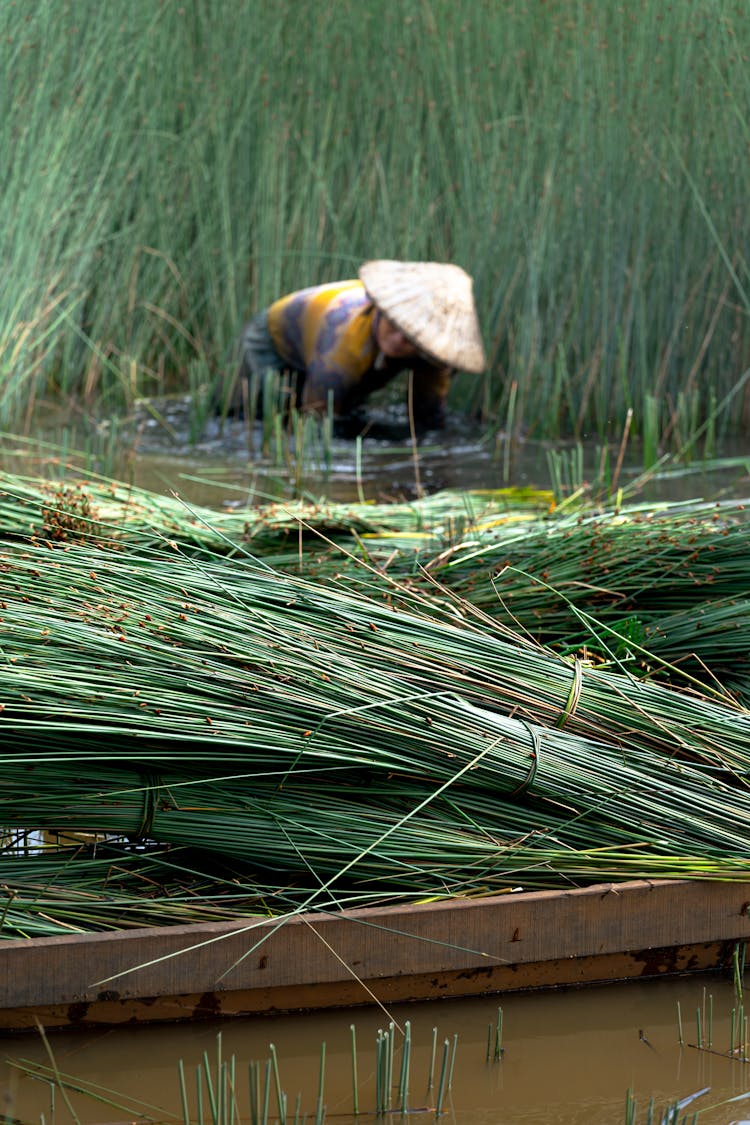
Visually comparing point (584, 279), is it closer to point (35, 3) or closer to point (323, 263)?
point (323, 263)

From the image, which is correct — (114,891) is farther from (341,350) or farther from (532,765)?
(341,350)

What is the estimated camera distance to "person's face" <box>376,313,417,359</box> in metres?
5.43

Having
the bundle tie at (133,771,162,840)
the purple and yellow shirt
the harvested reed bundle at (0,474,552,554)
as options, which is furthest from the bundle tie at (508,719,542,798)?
→ the purple and yellow shirt

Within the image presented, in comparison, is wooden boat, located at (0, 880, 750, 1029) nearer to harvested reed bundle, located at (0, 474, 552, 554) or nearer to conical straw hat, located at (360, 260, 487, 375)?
harvested reed bundle, located at (0, 474, 552, 554)

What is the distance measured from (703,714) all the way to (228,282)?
4.77m

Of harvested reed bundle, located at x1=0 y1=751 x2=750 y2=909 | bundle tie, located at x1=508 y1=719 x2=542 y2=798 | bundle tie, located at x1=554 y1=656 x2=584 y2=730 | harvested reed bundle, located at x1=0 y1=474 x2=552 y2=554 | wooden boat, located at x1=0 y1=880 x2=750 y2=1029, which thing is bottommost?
wooden boat, located at x1=0 y1=880 x2=750 y2=1029

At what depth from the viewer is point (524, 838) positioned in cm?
223

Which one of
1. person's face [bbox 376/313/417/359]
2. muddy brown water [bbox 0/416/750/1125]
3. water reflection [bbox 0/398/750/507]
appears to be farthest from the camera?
person's face [bbox 376/313/417/359]

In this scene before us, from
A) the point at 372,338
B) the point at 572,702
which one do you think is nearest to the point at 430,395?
the point at 372,338

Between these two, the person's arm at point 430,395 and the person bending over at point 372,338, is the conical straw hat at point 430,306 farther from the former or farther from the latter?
the person's arm at point 430,395

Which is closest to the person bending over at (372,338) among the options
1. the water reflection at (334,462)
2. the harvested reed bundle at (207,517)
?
the water reflection at (334,462)

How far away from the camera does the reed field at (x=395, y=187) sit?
5.59 metres

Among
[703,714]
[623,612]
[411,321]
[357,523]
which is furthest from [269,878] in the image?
[411,321]

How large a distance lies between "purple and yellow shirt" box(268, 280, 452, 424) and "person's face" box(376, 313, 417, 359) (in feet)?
0.24
